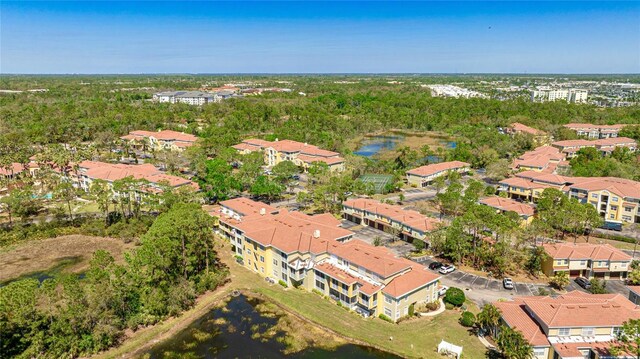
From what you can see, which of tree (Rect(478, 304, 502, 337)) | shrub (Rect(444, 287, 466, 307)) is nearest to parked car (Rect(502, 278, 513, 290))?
shrub (Rect(444, 287, 466, 307))

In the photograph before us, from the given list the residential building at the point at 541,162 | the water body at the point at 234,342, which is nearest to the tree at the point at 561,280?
the water body at the point at 234,342

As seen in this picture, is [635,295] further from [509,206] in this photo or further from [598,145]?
[598,145]

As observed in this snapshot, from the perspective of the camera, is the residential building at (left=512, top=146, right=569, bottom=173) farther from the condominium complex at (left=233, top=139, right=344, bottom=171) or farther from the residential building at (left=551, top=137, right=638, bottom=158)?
the condominium complex at (left=233, top=139, right=344, bottom=171)

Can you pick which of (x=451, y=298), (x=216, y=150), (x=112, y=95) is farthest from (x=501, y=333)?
(x=112, y=95)

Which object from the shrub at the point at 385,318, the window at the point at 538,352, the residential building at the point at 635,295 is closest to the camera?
the window at the point at 538,352

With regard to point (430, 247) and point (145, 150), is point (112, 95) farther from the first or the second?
point (430, 247)

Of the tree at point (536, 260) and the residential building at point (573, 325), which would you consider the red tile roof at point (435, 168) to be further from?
the residential building at point (573, 325)

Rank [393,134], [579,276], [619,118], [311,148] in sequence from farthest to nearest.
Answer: [393,134]
[619,118]
[311,148]
[579,276]
